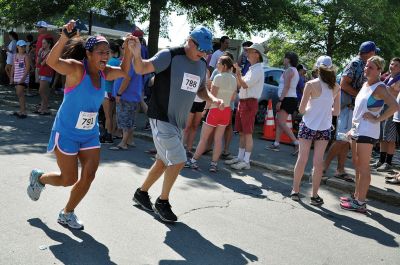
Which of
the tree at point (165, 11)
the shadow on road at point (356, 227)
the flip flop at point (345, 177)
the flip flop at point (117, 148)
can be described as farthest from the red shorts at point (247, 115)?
the tree at point (165, 11)

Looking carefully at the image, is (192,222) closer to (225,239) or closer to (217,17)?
(225,239)

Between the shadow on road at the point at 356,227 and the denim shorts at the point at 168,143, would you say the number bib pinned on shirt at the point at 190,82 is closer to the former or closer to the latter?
the denim shorts at the point at 168,143

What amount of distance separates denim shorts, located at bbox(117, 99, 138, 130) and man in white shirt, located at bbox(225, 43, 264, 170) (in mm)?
1767

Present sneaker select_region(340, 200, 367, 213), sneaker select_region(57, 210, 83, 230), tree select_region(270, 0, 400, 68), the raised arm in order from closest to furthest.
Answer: the raised arm < sneaker select_region(57, 210, 83, 230) < sneaker select_region(340, 200, 367, 213) < tree select_region(270, 0, 400, 68)

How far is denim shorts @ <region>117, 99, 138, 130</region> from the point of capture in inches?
318

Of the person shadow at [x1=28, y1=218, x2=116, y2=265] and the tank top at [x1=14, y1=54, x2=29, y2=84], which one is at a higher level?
the tank top at [x1=14, y1=54, x2=29, y2=84]

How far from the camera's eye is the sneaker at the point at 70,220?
427 cm

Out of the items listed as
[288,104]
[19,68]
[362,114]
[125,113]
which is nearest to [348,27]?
[288,104]

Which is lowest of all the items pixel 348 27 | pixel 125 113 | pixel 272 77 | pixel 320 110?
pixel 125 113

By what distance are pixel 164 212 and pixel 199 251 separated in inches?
29.8

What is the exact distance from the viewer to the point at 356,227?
520 cm

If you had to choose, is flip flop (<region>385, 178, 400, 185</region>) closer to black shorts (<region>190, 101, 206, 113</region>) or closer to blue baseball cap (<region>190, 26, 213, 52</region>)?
black shorts (<region>190, 101, 206, 113</region>)

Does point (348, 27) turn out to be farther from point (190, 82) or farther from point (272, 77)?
point (190, 82)

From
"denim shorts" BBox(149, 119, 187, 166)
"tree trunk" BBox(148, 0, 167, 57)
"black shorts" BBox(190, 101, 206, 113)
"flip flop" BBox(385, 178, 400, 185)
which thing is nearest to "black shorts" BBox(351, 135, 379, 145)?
"flip flop" BBox(385, 178, 400, 185)
